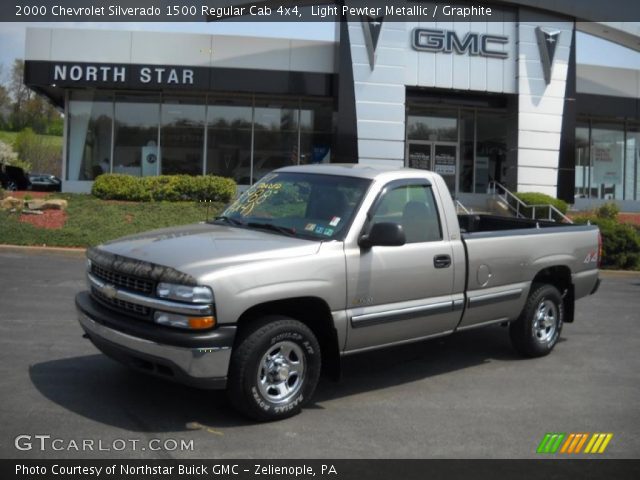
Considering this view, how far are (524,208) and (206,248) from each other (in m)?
18.2

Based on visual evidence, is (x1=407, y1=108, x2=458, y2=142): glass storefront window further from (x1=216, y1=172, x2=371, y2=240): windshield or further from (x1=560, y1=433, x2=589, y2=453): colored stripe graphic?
(x1=560, y1=433, x2=589, y2=453): colored stripe graphic

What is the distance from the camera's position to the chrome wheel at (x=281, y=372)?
465cm

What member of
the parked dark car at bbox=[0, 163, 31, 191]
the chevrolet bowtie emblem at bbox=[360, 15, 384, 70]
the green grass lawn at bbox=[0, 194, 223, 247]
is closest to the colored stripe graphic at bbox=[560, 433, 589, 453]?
the green grass lawn at bbox=[0, 194, 223, 247]

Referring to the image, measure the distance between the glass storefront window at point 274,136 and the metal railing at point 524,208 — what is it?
7631 mm

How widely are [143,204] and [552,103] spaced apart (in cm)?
1437

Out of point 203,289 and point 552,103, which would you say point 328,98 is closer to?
point 552,103

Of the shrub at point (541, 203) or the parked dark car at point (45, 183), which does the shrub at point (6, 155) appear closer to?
the parked dark car at point (45, 183)

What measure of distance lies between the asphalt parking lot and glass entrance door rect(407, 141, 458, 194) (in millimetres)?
18206

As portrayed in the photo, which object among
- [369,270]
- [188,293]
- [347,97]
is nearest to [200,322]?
A: [188,293]
